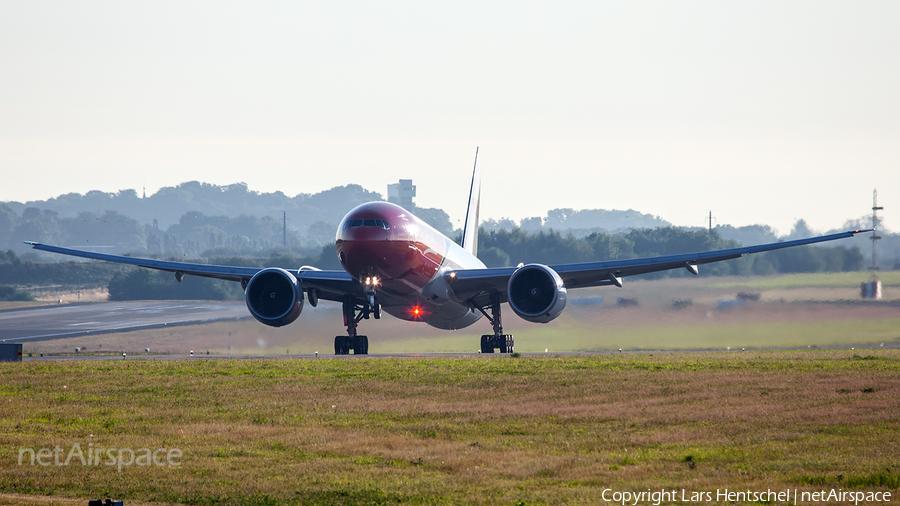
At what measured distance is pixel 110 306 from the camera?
310 ft

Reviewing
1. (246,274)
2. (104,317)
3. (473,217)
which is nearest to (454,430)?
(246,274)

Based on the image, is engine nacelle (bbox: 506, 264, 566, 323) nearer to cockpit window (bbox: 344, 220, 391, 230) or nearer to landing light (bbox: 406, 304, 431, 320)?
landing light (bbox: 406, 304, 431, 320)

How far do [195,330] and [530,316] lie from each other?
81.9ft

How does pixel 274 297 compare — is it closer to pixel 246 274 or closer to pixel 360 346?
pixel 246 274

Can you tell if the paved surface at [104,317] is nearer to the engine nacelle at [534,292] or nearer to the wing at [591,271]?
the wing at [591,271]

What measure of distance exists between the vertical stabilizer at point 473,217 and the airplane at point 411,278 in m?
8.85

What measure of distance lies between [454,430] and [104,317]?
72194mm

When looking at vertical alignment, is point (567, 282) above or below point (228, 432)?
above

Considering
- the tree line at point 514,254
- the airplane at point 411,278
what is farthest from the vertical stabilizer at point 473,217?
the tree line at point 514,254

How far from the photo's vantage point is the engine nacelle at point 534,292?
1497 inches

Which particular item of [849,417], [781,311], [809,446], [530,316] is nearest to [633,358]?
[530,316]

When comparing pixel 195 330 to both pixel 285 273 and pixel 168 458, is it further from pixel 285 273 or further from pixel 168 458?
pixel 168 458

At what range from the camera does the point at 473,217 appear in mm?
55625

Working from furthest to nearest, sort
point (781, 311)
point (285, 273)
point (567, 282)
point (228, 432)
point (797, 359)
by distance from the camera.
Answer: point (781, 311), point (567, 282), point (285, 273), point (797, 359), point (228, 432)
